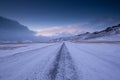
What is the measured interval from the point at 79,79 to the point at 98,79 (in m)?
1.02

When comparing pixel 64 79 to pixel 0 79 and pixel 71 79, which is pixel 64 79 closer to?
pixel 71 79

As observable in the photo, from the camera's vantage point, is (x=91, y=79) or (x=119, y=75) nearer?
(x=91, y=79)

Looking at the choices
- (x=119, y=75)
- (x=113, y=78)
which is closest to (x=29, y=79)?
(x=113, y=78)

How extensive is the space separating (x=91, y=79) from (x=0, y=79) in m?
4.91

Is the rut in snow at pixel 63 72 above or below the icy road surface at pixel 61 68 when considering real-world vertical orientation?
above

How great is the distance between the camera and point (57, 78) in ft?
18.0

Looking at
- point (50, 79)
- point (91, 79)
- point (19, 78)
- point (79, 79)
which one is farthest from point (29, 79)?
point (91, 79)

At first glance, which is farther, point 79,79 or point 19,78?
point 19,78

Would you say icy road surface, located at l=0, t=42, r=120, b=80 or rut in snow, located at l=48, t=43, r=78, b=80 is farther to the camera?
icy road surface, located at l=0, t=42, r=120, b=80

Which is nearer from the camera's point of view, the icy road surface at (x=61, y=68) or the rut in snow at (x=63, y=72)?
the rut in snow at (x=63, y=72)

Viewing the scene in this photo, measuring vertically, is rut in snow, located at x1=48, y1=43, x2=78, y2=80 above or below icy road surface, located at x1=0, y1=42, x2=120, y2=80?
above

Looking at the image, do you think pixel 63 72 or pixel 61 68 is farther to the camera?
pixel 61 68

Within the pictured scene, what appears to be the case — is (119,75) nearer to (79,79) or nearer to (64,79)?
(79,79)

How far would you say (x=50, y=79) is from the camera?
5.39 meters
